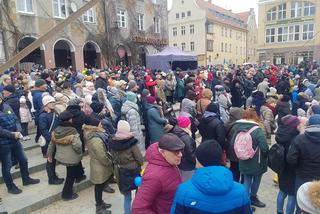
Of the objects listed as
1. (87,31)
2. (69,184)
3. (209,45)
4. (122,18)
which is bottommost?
(69,184)

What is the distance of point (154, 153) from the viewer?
8.27 feet

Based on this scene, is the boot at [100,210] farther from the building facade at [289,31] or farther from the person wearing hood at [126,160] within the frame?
the building facade at [289,31]

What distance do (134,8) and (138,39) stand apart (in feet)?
9.41

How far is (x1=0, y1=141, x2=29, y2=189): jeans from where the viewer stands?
461 centimetres

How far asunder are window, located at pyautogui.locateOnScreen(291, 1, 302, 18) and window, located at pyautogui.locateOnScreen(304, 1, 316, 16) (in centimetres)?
69

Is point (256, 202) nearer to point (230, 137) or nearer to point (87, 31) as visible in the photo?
point (230, 137)

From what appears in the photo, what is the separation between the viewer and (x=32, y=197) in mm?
4793

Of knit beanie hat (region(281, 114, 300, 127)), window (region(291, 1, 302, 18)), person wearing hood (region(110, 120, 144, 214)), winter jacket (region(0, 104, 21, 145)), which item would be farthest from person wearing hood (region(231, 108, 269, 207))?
window (region(291, 1, 302, 18))

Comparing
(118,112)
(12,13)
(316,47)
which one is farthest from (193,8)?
(118,112)

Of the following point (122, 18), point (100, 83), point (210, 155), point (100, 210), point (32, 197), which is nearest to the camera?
point (210, 155)

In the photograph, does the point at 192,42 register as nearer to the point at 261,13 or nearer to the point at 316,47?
the point at 261,13

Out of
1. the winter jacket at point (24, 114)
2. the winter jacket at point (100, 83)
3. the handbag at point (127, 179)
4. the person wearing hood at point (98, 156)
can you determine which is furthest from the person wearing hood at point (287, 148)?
the winter jacket at point (100, 83)

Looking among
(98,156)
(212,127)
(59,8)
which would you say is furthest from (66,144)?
(59,8)

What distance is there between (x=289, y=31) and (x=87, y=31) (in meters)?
34.6
